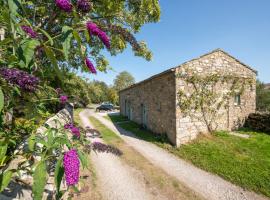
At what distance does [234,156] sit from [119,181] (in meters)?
5.04

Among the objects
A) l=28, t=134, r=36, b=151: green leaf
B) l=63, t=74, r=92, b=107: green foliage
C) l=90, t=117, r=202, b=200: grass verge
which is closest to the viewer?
l=28, t=134, r=36, b=151: green leaf

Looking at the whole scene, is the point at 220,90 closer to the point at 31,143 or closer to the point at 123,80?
the point at 31,143

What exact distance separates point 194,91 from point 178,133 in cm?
265

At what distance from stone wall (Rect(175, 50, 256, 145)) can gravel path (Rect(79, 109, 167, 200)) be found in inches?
156

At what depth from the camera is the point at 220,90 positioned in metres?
11.4

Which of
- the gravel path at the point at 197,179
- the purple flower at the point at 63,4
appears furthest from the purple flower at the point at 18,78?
the gravel path at the point at 197,179

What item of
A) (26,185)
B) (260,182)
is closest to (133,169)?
(260,182)

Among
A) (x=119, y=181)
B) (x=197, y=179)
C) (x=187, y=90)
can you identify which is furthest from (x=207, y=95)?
(x=119, y=181)

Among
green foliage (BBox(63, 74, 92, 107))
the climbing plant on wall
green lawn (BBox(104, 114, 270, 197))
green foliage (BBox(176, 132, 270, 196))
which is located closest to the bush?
green lawn (BBox(104, 114, 270, 197))

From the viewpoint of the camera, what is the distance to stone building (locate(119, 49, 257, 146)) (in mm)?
9945

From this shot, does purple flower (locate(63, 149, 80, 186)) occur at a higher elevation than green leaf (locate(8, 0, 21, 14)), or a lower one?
lower

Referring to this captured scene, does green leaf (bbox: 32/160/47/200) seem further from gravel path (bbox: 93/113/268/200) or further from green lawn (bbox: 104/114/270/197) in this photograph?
green lawn (bbox: 104/114/270/197)

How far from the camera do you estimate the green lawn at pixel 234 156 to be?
19.9 feet

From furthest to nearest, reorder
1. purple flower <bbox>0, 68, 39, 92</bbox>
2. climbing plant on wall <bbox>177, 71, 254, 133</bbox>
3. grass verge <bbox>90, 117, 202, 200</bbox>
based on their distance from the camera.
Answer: climbing plant on wall <bbox>177, 71, 254, 133</bbox> < grass verge <bbox>90, 117, 202, 200</bbox> < purple flower <bbox>0, 68, 39, 92</bbox>
